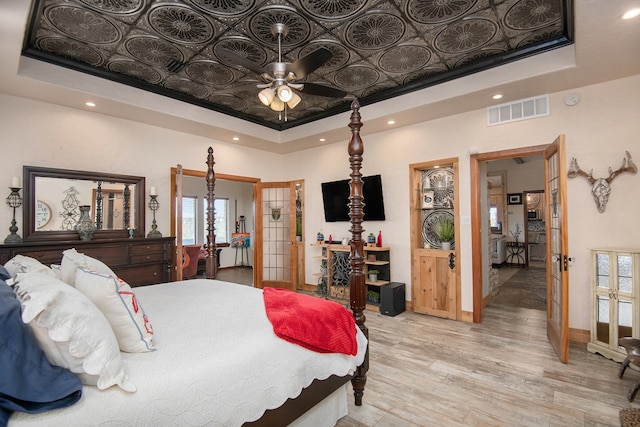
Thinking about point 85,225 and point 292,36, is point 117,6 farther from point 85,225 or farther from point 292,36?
point 85,225

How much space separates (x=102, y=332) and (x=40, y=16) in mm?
3034

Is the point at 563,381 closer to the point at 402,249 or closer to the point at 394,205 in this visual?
the point at 402,249

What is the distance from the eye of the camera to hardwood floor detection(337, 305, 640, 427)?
2.17 meters

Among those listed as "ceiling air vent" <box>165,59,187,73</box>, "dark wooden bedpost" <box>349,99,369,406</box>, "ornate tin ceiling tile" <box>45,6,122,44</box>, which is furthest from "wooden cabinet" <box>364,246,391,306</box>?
"ornate tin ceiling tile" <box>45,6,122,44</box>

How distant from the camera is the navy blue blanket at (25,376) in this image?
98cm

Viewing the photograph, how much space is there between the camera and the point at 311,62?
241 cm

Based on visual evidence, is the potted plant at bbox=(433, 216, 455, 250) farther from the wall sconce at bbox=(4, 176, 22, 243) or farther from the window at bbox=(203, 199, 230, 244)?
the window at bbox=(203, 199, 230, 244)

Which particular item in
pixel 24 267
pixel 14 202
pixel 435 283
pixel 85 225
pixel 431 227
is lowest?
pixel 435 283

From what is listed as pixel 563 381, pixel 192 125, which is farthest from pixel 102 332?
pixel 192 125

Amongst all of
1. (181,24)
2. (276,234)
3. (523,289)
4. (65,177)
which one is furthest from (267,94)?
(523,289)

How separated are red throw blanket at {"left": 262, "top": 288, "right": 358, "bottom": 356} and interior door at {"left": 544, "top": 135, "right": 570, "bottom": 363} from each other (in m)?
2.19

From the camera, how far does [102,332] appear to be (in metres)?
1.24

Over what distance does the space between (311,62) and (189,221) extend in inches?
285

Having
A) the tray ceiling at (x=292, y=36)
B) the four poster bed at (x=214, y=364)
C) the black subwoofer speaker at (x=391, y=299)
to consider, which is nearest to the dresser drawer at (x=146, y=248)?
the four poster bed at (x=214, y=364)
